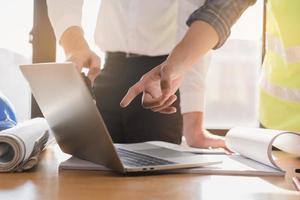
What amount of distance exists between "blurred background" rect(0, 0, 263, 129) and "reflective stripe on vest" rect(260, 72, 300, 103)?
3.09ft

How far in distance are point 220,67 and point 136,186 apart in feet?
5.55

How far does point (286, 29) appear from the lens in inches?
48.7

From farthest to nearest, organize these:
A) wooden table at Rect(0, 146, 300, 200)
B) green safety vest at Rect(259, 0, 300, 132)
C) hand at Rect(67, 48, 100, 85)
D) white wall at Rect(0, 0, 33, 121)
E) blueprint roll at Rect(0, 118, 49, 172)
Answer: white wall at Rect(0, 0, 33, 121)
green safety vest at Rect(259, 0, 300, 132)
hand at Rect(67, 48, 100, 85)
blueprint roll at Rect(0, 118, 49, 172)
wooden table at Rect(0, 146, 300, 200)

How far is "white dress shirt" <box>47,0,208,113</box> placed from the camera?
1.42m

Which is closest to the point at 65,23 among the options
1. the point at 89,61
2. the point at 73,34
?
the point at 73,34

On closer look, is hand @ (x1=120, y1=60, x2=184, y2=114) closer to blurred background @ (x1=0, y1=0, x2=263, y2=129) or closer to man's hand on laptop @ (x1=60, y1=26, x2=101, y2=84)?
man's hand on laptop @ (x1=60, y1=26, x2=101, y2=84)

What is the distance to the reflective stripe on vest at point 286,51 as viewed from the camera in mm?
1226

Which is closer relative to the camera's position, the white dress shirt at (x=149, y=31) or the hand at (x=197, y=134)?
the hand at (x=197, y=134)

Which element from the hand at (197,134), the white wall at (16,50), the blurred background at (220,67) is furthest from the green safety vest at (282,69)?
the white wall at (16,50)

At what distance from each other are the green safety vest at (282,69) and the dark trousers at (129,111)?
0.95 feet

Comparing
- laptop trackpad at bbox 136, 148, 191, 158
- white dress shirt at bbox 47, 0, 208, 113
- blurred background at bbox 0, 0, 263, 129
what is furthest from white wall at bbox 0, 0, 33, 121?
laptop trackpad at bbox 136, 148, 191, 158

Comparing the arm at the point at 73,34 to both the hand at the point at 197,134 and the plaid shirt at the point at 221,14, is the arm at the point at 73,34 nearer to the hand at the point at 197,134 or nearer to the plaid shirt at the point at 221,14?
the plaid shirt at the point at 221,14

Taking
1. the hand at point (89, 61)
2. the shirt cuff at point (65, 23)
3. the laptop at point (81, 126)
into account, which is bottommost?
the laptop at point (81, 126)

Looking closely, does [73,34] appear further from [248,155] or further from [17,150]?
[248,155]
